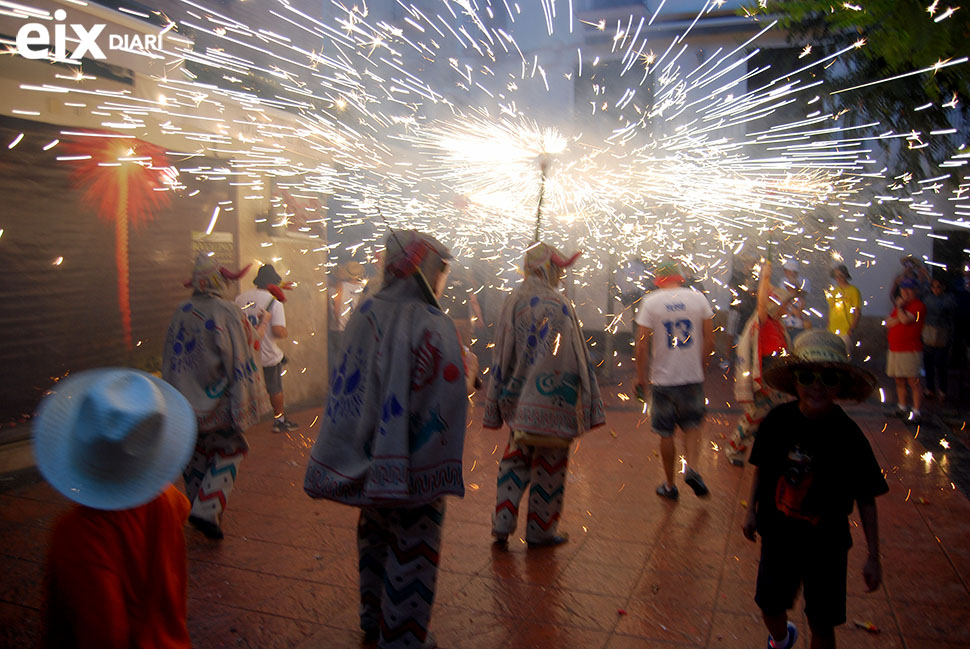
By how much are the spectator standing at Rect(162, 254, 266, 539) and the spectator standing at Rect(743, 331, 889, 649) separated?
3423 millimetres

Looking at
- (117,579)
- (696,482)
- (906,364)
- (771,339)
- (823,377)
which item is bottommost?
(696,482)

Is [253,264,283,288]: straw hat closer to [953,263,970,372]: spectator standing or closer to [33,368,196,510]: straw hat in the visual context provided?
[33,368,196,510]: straw hat

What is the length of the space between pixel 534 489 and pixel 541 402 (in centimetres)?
57

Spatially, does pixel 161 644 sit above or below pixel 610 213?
below

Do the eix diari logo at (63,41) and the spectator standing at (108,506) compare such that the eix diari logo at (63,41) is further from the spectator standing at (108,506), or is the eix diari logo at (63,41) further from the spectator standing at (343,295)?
the spectator standing at (108,506)

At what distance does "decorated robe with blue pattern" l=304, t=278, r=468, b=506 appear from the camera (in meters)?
3.12

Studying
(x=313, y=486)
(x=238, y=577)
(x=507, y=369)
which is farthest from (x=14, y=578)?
(x=507, y=369)

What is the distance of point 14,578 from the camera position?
4199mm

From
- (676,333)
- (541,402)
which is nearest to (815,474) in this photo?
(541,402)

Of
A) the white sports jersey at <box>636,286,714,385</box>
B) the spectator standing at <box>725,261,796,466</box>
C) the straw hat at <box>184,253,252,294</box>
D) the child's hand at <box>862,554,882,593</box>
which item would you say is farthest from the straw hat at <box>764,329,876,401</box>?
the straw hat at <box>184,253,252,294</box>

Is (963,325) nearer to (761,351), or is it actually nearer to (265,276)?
(761,351)

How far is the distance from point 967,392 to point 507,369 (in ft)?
30.8

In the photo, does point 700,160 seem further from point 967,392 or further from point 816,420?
point 816,420

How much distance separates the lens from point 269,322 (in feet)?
26.9
